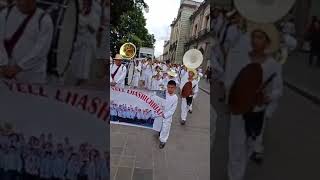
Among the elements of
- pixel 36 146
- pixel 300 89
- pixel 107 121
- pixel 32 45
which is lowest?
pixel 36 146

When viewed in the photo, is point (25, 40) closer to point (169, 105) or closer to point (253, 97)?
point (253, 97)

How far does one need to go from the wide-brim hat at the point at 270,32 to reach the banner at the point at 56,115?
37.2 inches

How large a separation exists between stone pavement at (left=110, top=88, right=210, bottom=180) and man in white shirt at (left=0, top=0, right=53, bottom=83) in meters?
1.74

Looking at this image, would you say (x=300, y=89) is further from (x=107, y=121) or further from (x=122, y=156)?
(x=122, y=156)

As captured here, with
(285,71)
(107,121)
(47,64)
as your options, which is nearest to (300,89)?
(285,71)

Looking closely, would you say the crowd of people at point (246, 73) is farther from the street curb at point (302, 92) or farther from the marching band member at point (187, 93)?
the marching band member at point (187, 93)

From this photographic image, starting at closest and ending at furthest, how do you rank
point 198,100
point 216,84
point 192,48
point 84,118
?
point 216,84
point 84,118
point 192,48
point 198,100

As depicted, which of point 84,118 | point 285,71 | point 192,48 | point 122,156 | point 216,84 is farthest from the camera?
point 122,156

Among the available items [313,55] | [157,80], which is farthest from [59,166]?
[157,80]

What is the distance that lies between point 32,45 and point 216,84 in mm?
1073

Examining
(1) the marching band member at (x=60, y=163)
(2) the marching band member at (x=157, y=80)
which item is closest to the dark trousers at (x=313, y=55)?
(1) the marching band member at (x=60, y=163)

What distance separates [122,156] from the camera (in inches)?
237

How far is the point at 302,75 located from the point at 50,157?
61.6 inches

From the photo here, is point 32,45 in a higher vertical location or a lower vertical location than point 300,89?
higher
